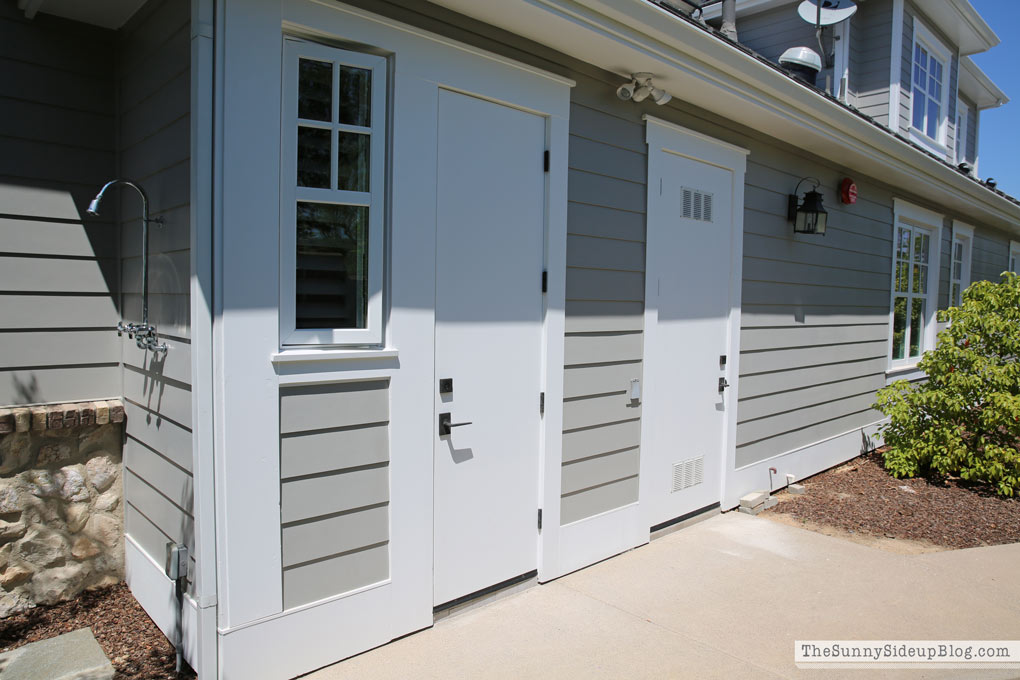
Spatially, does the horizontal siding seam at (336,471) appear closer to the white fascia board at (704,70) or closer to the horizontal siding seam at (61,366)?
the horizontal siding seam at (61,366)

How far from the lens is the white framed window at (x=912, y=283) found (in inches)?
286

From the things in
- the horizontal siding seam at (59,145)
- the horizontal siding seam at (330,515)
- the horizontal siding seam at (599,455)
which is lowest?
the horizontal siding seam at (330,515)

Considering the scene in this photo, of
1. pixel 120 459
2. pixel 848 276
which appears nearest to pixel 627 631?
pixel 120 459

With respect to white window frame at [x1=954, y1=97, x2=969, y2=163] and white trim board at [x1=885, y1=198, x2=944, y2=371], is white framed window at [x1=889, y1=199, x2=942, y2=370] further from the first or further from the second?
white window frame at [x1=954, y1=97, x2=969, y2=163]

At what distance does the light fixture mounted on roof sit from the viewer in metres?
3.81

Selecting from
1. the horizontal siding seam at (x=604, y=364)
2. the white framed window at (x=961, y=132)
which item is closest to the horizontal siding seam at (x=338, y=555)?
the horizontal siding seam at (x=604, y=364)

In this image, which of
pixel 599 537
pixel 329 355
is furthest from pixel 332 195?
pixel 599 537

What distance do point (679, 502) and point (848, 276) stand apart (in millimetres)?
3188

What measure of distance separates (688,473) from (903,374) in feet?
14.6

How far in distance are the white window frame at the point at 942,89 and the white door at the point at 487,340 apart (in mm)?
6820

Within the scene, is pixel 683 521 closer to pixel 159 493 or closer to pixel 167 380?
pixel 159 493

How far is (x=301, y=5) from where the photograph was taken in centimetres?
253

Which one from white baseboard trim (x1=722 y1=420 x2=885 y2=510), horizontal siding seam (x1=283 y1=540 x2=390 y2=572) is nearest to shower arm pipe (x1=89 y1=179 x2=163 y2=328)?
horizontal siding seam (x1=283 y1=540 x2=390 y2=572)

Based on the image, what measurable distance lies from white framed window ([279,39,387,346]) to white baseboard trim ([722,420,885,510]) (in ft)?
10.6
